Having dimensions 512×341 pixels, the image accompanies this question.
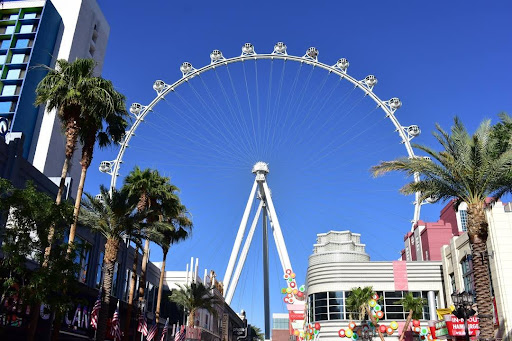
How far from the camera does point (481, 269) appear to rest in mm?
21250

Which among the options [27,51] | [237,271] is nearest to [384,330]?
[237,271]

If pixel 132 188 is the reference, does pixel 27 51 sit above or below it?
above

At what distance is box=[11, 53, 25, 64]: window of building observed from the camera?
225 ft

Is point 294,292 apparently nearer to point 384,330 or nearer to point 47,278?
point 384,330

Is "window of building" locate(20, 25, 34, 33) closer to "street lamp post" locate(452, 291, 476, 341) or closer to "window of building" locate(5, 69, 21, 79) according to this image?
"window of building" locate(5, 69, 21, 79)

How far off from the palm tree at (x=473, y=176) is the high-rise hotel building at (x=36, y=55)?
48.7 m

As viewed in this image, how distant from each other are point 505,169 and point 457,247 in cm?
2641

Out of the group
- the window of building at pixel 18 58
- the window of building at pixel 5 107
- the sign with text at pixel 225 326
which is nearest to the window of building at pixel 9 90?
the window of building at pixel 5 107

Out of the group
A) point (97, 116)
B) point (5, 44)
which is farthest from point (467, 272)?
point (5, 44)

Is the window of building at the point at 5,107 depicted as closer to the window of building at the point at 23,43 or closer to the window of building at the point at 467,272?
the window of building at the point at 23,43

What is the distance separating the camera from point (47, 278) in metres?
17.7

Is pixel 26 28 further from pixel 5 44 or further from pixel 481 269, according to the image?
pixel 481 269

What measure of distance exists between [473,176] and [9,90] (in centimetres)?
6114

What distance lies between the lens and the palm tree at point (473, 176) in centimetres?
2130
